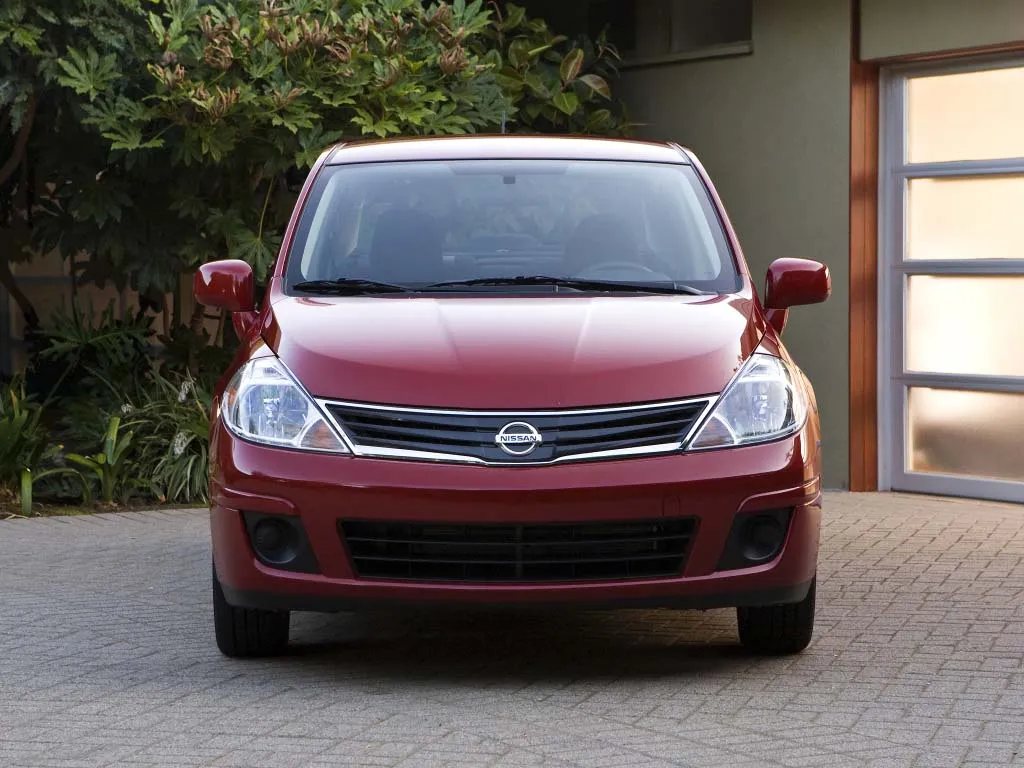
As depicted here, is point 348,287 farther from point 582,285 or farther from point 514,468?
point 514,468

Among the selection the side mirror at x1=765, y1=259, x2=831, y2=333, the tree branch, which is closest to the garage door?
the side mirror at x1=765, y1=259, x2=831, y2=333

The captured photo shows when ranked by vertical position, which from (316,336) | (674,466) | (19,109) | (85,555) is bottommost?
(85,555)

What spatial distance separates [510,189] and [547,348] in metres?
1.29

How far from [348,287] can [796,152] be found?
6174 mm

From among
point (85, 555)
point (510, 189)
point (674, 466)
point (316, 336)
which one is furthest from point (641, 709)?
point (85, 555)

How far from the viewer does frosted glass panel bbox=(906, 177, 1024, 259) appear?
36.4ft

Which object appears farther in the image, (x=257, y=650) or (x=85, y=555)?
(x=85, y=555)

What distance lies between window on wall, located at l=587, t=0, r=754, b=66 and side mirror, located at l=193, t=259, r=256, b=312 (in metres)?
6.47

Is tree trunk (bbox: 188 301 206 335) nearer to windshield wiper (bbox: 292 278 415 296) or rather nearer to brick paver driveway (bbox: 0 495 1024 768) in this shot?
brick paver driveway (bbox: 0 495 1024 768)

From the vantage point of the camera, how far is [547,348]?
5.68 metres

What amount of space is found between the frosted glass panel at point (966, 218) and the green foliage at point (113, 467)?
16.2ft

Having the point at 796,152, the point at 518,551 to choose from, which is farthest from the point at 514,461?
the point at 796,152

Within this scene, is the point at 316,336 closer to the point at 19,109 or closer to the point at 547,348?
the point at 547,348

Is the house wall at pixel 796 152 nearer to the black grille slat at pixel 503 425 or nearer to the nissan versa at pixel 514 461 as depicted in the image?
the nissan versa at pixel 514 461
